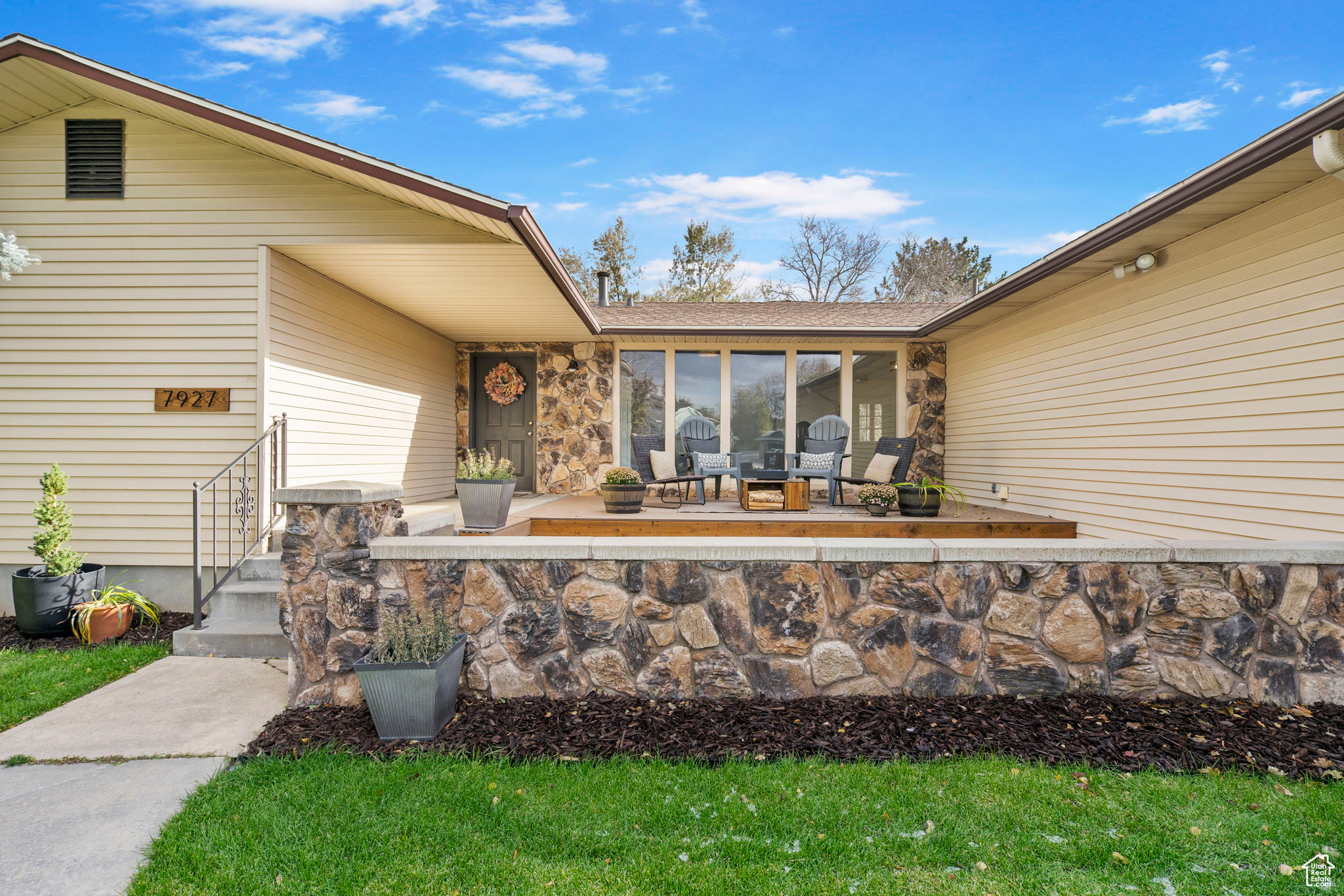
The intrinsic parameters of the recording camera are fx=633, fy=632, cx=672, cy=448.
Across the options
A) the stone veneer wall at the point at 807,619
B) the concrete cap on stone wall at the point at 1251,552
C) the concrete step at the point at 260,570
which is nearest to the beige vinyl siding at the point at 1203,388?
the concrete cap on stone wall at the point at 1251,552

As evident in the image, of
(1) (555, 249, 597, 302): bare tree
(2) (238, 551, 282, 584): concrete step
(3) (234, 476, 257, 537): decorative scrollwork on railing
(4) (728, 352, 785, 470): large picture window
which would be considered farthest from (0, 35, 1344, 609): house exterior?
(1) (555, 249, 597, 302): bare tree

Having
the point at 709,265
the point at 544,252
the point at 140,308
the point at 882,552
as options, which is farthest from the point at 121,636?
the point at 709,265

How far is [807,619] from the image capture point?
2.60 m

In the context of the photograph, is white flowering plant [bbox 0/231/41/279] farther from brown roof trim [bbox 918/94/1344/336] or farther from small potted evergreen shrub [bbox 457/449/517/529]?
brown roof trim [bbox 918/94/1344/336]

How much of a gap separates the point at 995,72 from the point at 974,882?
48.7 feet

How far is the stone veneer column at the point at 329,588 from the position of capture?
2.65 meters

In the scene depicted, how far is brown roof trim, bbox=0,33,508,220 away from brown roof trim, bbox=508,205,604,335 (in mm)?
95

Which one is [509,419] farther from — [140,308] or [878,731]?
[878,731]

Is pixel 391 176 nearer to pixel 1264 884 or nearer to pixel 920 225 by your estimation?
pixel 1264 884

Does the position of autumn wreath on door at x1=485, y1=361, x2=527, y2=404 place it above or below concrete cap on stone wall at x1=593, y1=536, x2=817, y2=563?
above

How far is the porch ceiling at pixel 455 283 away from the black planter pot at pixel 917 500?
3558 millimetres

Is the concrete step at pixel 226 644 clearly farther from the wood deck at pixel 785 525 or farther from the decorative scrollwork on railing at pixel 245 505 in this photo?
the wood deck at pixel 785 525

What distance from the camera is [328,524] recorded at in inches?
105

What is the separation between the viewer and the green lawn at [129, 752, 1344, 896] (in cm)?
160
